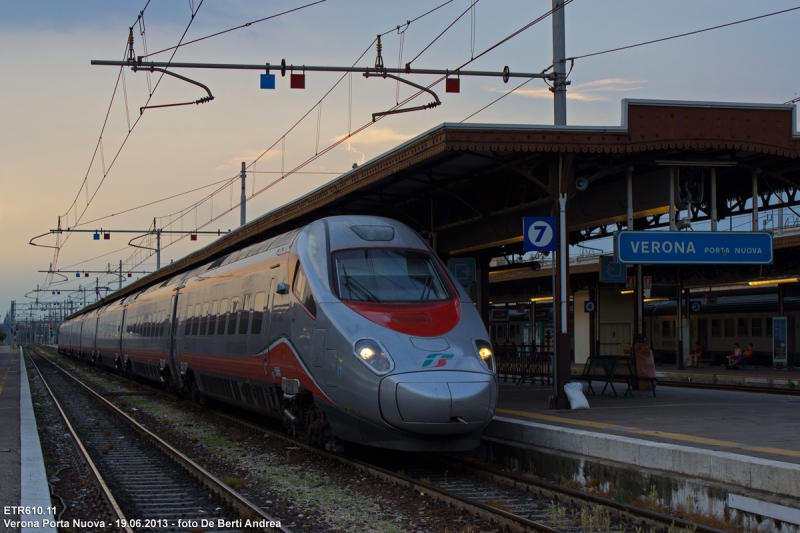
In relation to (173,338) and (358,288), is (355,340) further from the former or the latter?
(173,338)

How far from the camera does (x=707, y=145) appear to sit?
14.2m

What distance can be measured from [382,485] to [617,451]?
2.71 meters

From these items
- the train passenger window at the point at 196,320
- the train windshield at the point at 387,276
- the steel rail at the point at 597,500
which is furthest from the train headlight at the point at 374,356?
the train passenger window at the point at 196,320

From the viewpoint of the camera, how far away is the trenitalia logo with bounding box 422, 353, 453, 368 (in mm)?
10039

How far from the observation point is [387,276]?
11.8 meters

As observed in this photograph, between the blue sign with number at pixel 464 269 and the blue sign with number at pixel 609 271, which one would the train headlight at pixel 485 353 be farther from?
the blue sign with number at pixel 464 269

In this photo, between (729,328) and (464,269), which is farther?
(729,328)

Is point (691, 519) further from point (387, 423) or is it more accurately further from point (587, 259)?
point (587, 259)

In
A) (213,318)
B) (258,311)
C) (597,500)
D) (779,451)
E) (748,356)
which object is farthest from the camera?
(748,356)

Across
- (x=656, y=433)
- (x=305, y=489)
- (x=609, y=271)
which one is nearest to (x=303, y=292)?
(x=305, y=489)

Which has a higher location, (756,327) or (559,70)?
(559,70)

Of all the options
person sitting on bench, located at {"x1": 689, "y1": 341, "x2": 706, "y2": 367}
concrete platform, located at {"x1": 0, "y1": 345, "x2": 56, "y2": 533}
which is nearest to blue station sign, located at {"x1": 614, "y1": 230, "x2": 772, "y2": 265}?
concrete platform, located at {"x1": 0, "y1": 345, "x2": 56, "y2": 533}

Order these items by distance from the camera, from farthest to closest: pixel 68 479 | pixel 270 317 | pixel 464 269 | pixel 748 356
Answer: pixel 748 356 < pixel 464 269 < pixel 270 317 < pixel 68 479

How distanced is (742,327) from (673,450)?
31202mm
